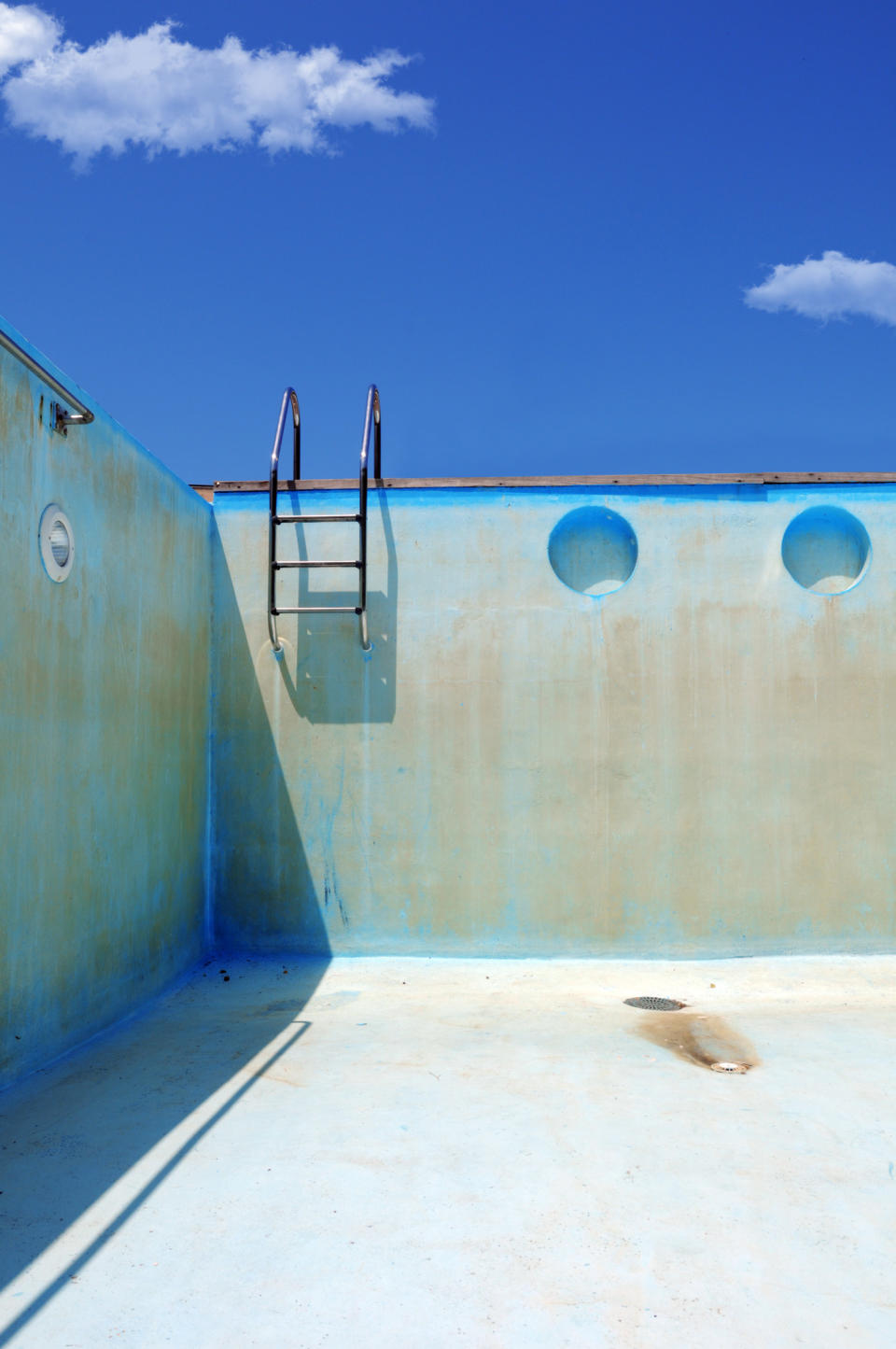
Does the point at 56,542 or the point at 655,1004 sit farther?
the point at 655,1004

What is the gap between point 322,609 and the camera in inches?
189

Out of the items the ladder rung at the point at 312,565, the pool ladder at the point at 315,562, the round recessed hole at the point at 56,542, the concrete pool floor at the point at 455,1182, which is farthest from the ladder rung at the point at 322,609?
the concrete pool floor at the point at 455,1182

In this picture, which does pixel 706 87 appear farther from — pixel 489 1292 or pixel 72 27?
pixel 489 1292

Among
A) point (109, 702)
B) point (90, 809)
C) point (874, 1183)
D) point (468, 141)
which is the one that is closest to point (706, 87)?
point (468, 141)

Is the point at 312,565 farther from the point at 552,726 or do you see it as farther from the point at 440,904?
the point at 440,904

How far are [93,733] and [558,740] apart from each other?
8.17ft

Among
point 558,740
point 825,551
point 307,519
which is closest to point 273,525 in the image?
point 307,519

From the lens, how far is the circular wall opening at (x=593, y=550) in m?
4.91

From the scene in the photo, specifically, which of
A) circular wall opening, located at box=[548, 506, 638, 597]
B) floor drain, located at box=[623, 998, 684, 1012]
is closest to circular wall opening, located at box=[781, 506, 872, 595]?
circular wall opening, located at box=[548, 506, 638, 597]

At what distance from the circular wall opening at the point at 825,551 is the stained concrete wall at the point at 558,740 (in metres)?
0.07

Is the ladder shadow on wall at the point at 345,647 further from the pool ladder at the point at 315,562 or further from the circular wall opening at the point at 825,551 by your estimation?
the circular wall opening at the point at 825,551

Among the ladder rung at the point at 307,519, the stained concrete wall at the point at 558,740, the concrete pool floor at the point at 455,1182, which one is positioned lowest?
the concrete pool floor at the point at 455,1182

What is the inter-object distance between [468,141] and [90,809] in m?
5.94

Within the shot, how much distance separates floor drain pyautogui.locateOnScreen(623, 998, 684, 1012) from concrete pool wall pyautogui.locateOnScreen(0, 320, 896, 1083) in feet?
2.35
